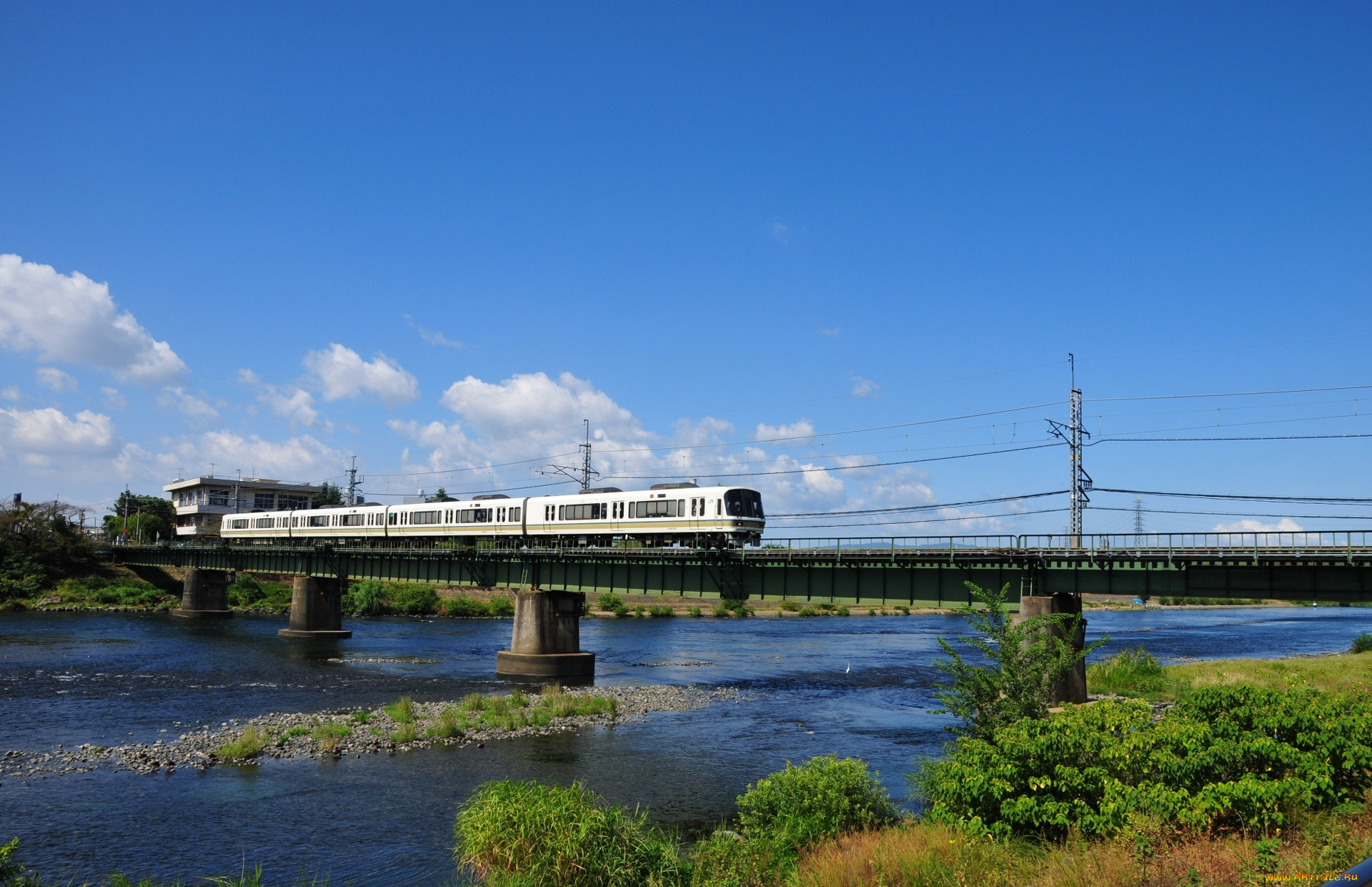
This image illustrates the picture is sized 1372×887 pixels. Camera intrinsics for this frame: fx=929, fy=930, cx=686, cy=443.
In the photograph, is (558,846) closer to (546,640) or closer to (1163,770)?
(1163,770)

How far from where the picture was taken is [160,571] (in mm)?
114938

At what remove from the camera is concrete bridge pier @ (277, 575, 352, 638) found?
243ft

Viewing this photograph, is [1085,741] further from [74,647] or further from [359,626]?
[359,626]

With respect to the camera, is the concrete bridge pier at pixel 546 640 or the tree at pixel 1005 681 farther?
the concrete bridge pier at pixel 546 640

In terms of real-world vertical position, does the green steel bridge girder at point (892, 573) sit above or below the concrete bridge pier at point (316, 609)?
above

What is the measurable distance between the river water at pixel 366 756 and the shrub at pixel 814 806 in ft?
15.6

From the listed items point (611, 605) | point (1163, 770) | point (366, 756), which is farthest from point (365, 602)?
point (1163, 770)

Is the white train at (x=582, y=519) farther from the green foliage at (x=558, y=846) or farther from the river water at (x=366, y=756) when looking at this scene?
the green foliage at (x=558, y=846)

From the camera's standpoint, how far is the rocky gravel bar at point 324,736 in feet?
95.3

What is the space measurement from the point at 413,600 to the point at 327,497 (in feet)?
278

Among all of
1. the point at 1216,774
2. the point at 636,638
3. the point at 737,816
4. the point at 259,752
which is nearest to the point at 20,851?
the point at 259,752

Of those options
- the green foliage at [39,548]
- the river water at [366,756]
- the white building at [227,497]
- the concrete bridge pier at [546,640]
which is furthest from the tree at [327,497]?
the concrete bridge pier at [546,640]

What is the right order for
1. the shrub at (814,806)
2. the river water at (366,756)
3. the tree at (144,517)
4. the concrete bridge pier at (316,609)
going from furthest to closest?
the tree at (144,517), the concrete bridge pier at (316,609), the river water at (366,756), the shrub at (814,806)

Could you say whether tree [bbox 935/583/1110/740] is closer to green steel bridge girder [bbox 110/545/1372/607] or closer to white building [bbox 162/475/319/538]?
green steel bridge girder [bbox 110/545/1372/607]
